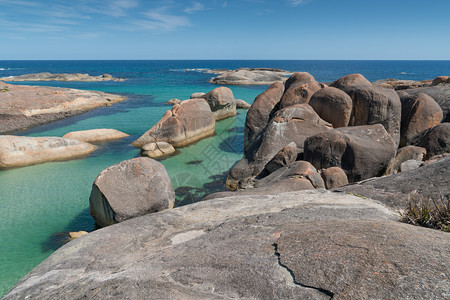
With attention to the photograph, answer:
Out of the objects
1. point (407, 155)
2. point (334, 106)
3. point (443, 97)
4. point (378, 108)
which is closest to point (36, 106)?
point (334, 106)

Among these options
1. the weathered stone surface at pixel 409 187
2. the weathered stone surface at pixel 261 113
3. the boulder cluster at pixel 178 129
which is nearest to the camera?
the weathered stone surface at pixel 409 187

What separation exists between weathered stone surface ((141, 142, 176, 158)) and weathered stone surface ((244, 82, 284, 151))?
5098mm

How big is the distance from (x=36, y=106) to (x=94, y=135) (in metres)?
12.8

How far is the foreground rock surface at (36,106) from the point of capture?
27.5m

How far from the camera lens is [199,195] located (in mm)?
13445

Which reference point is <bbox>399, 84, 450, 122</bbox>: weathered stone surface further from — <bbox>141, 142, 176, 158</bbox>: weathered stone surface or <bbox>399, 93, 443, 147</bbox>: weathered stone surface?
<bbox>141, 142, 176, 158</bbox>: weathered stone surface

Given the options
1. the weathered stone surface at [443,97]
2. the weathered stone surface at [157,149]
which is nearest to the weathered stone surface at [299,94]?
the weathered stone surface at [443,97]

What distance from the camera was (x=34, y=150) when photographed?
17.7m

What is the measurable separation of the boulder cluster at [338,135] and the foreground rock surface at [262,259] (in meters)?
3.95

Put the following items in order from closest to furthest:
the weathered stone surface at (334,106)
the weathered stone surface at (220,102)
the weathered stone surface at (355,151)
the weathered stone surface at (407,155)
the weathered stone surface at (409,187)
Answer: the weathered stone surface at (409,187)
the weathered stone surface at (355,151)
the weathered stone surface at (407,155)
the weathered stone surface at (334,106)
the weathered stone surface at (220,102)

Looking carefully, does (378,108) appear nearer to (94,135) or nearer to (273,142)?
(273,142)

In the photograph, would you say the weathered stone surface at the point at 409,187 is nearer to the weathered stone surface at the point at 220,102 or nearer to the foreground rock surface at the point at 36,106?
the weathered stone surface at the point at 220,102

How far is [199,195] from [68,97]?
1125 inches

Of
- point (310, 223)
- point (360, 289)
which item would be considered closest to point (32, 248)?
point (310, 223)
